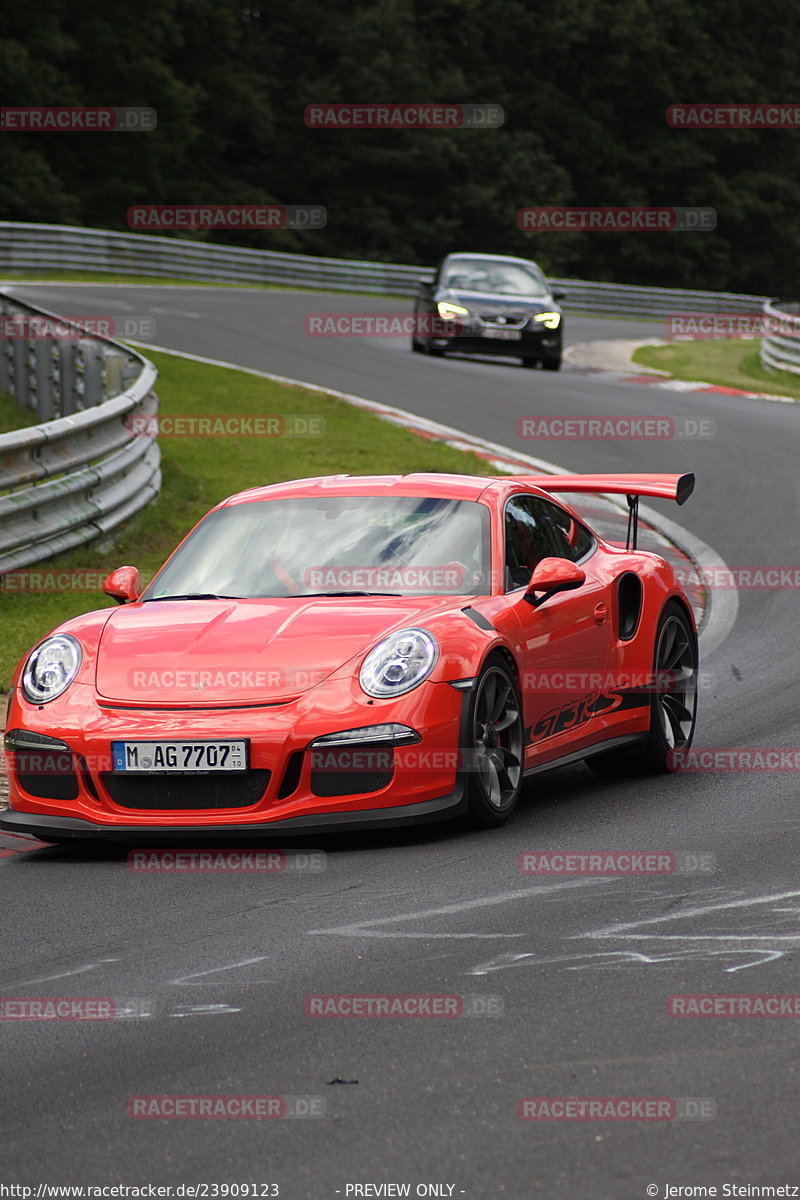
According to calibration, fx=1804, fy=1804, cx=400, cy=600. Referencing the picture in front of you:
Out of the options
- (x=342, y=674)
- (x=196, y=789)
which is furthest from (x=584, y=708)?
(x=196, y=789)

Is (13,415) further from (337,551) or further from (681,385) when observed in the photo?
(681,385)

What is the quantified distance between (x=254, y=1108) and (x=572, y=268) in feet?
186

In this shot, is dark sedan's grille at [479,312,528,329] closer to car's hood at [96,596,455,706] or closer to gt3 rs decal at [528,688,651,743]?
gt3 rs decal at [528,688,651,743]

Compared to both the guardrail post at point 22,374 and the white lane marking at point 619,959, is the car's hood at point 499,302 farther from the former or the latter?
the white lane marking at point 619,959

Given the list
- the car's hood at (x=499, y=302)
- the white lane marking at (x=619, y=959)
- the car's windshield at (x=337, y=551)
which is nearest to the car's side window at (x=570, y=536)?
the car's windshield at (x=337, y=551)

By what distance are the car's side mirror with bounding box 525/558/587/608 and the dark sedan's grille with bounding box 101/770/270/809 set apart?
4.81 ft

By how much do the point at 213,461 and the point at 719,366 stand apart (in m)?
16.8

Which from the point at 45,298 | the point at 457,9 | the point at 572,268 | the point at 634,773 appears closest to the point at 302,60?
the point at 457,9

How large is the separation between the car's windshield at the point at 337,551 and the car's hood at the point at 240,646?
0.19 m

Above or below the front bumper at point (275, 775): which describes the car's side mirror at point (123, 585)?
above

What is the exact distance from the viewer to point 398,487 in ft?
25.7

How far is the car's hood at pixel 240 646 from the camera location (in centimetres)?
A: 655

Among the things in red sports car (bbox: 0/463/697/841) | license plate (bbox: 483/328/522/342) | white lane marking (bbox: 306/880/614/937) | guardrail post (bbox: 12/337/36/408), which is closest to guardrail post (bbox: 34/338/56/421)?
guardrail post (bbox: 12/337/36/408)

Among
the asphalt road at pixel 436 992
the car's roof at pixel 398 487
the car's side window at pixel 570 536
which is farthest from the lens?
the car's side window at pixel 570 536
